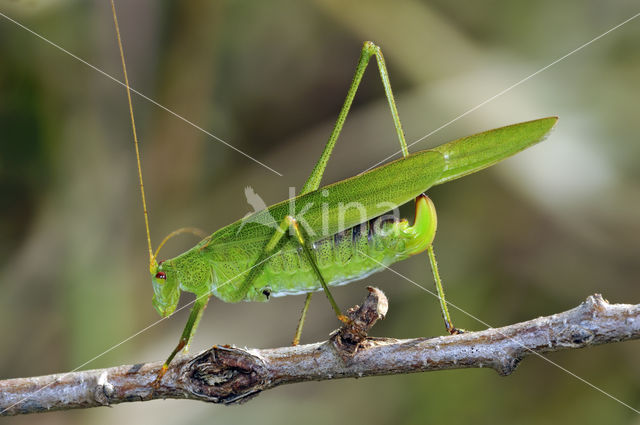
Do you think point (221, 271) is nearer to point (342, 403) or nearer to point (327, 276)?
point (327, 276)

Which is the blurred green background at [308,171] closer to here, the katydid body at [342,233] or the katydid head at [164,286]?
the katydid head at [164,286]

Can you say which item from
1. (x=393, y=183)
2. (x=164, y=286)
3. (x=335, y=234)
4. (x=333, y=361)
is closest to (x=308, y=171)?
(x=164, y=286)

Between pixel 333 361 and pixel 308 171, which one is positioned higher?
pixel 308 171

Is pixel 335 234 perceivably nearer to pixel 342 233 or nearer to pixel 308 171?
pixel 342 233

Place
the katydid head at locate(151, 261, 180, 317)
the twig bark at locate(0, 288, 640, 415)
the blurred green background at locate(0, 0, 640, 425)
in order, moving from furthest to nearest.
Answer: the blurred green background at locate(0, 0, 640, 425) < the katydid head at locate(151, 261, 180, 317) < the twig bark at locate(0, 288, 640, 415)

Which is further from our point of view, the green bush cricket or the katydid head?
the katydid head

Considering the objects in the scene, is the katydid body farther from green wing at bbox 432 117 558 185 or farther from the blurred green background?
the blurred green background

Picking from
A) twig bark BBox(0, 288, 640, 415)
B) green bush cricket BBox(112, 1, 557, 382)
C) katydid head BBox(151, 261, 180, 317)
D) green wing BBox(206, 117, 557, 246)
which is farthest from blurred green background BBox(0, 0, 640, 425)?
green wing BBox(206, 117, 557, 246)
